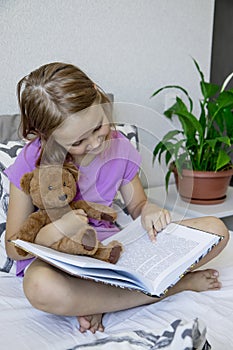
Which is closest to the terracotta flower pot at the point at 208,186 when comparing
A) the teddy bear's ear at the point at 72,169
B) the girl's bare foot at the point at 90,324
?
the teddy bear's ear at the point at 72,169

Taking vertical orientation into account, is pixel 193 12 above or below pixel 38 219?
above

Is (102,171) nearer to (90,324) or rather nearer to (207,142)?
(90,324)

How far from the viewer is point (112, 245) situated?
1.16 m

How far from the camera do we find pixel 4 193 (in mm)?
1326

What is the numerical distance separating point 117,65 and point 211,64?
0.55 m

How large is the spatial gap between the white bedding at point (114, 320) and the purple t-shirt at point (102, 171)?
0.18m

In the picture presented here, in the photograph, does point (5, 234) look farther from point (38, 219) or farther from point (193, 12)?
point (193, 12)

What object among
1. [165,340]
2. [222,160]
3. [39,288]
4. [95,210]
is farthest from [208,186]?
[165,340]

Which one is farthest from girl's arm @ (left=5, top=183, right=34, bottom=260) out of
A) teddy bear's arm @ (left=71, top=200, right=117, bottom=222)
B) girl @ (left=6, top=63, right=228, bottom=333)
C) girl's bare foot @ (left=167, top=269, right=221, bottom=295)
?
girl's bare foot @ (left=167, top=269, right=221, bottom=295)

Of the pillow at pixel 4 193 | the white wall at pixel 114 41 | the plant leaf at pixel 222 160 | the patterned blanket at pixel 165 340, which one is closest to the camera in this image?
the patterned blanket at pixel 165 340

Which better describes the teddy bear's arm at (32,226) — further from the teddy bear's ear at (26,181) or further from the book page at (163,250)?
the book page at (163,250)

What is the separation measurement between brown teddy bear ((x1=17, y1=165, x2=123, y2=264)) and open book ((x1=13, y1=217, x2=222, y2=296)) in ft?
0.13

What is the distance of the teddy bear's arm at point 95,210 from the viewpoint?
1.18m

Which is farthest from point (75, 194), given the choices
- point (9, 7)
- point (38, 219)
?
A: point (9, 7)
